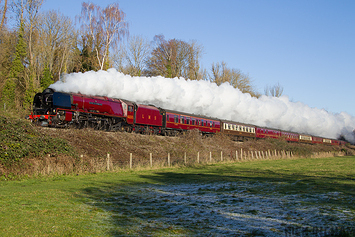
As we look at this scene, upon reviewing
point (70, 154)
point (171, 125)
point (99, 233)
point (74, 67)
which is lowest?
point (99, 233)

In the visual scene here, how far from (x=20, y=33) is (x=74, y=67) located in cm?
1281

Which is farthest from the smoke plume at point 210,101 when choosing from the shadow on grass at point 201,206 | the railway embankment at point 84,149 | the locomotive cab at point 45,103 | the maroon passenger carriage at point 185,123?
the shadow on grass at point 201,206

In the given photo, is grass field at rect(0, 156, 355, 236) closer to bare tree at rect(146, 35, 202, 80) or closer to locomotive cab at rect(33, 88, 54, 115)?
locomotive cab at rect(33, 88, 54, 115)

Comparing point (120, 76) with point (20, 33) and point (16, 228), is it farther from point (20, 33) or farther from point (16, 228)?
point (16, 228)

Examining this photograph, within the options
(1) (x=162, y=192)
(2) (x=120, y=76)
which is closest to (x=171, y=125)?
(2) (x=120, y=76)

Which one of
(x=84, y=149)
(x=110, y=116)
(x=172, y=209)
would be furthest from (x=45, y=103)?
(x=172, y=209)

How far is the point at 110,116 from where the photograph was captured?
103ft

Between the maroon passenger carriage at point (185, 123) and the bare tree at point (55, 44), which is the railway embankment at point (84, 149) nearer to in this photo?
the maroon passenger carriage at point (185, 123)

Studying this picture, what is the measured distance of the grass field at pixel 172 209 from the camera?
763 centimetres

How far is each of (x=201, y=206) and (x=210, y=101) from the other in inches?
1453

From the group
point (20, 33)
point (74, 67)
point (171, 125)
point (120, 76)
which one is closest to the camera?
point (120, 76)

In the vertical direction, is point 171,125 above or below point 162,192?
above

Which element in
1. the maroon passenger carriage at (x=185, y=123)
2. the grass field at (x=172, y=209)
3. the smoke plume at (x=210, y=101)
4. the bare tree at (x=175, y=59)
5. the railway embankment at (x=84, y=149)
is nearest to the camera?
the grass field at (x=172, y=209)

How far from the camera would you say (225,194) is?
12.8 m
